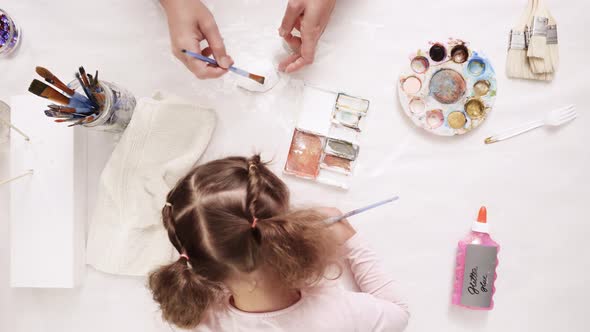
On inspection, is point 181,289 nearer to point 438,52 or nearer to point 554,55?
point 438,52

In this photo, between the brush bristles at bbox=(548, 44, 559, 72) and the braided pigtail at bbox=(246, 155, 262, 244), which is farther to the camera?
the brush bristles at bbox=(548, 44, 559, 72)

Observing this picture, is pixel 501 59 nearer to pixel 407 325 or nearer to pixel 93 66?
pixel 407 325

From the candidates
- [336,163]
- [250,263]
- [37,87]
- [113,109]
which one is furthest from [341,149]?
[37,87]

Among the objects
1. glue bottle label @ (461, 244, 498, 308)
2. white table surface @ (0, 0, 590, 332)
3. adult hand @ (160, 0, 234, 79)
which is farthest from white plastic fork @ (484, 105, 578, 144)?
adult hand @ (160, 0, 234, 79)

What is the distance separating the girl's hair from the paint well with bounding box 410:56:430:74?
0.42 meters

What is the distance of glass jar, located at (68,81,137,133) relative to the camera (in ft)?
2.52

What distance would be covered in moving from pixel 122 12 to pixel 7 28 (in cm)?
25

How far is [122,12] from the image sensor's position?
35.6 inches

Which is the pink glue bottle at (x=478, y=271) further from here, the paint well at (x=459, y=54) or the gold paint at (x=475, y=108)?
the paint well at (x=459, y=54)

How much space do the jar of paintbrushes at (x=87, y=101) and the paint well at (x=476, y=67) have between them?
722 mm

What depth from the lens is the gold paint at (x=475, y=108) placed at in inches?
34.7

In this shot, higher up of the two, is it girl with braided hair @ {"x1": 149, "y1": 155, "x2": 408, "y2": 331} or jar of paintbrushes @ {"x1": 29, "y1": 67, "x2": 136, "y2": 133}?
jar of paintbrushes @ {"x1": 29, "y1": 67, "x2": 136, "y2": 133}

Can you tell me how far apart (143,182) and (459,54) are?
73cm

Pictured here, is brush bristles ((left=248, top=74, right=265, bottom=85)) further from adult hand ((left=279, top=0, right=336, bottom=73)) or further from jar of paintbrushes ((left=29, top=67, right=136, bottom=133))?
jar of paintbrushes ((left=29, top=67, right=136, bottom=133))
